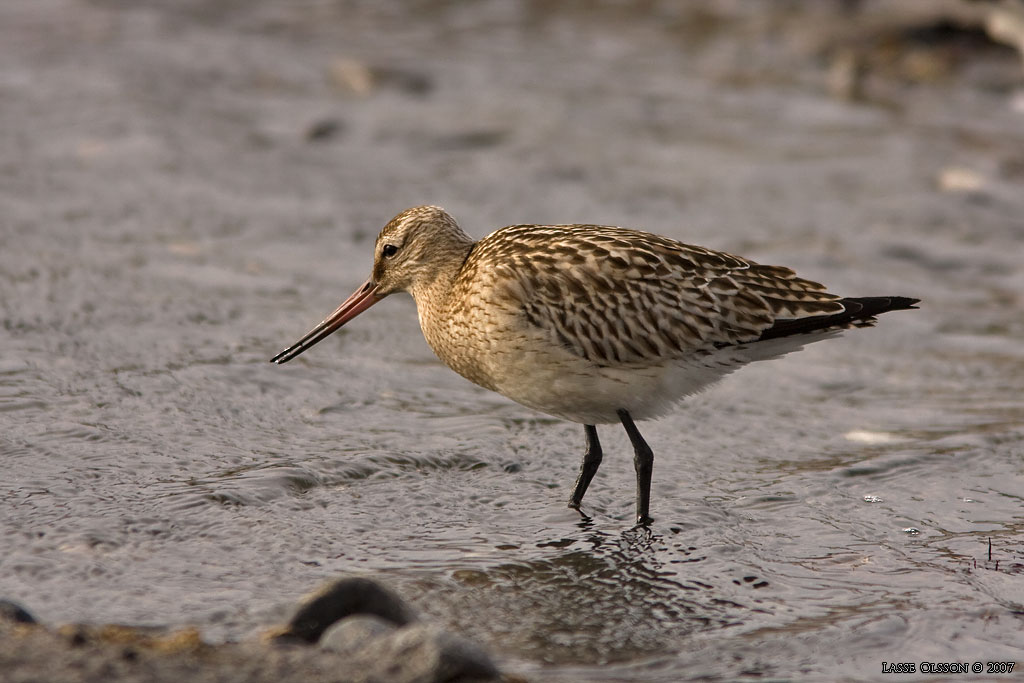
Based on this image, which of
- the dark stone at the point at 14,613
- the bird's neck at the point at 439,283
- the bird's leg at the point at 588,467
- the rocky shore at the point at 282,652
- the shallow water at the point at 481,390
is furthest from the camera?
the bird's neck at the point at 439,283

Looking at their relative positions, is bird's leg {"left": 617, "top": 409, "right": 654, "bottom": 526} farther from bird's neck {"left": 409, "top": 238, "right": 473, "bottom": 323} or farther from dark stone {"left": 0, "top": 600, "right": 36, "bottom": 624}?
dark stone {"left": 0, "top": 600, "right": 36, "bottom": 624}

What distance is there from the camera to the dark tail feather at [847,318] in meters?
6.43

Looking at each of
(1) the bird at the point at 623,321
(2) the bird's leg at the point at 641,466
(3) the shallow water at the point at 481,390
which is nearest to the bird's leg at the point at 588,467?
(1) the bird at the point at 623,321

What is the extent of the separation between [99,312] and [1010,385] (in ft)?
18.8

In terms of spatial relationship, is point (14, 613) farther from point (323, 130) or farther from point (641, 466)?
point (323, 130)

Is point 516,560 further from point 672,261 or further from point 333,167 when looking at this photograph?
point 333,167

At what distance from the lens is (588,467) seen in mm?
6805

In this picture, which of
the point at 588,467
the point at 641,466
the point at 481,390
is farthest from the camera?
the point at 481,390

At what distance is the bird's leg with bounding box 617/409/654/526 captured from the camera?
6555mm

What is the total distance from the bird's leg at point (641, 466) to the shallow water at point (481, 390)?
0.09 metres

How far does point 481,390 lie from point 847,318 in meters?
2.60

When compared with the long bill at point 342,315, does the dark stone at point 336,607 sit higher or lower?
lower

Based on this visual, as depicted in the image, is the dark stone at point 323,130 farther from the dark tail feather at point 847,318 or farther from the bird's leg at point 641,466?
the dark tail feather at point 847,318

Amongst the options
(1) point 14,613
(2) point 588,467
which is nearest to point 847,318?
(2) point 588,467
